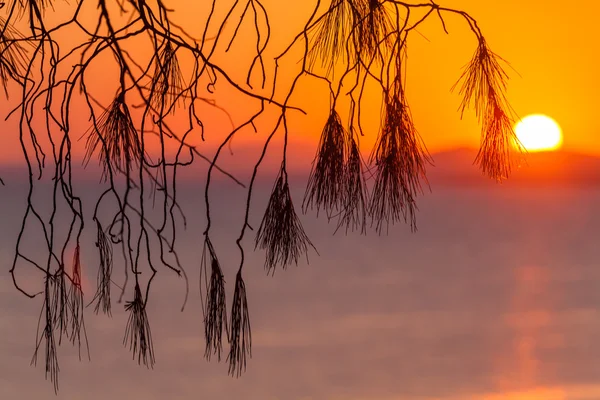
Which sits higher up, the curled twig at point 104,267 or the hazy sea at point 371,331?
the curled twig at point 104,267

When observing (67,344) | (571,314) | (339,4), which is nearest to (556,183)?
(571,314)

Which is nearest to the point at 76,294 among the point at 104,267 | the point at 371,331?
the point at 104,267

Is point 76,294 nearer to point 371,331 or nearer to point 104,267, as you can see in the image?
point 104,267

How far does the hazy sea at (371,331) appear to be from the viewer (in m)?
4.30

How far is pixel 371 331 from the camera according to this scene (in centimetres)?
546

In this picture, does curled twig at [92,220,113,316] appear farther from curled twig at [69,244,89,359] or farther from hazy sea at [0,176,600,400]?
hazy sea at [0,176,600,400]

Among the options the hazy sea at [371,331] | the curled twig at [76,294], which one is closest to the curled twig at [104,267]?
the curled twig at [76,294]

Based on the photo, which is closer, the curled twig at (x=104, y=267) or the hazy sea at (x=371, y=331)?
the curled twig at (x=104, y=267)

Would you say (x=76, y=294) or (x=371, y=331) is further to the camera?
(x=371, y=331)

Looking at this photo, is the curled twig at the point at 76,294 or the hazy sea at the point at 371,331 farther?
the hazy sea at the point at 371,331

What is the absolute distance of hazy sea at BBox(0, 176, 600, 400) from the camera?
4.30 m

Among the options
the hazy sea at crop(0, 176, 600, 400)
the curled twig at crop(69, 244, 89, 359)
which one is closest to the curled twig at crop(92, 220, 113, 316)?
the curled twig at crop(69, 244, 89, 359)

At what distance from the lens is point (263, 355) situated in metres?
4.69

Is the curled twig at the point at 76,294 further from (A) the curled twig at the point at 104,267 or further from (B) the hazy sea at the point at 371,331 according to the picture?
(B) the hazy sea at the point at 371,331
